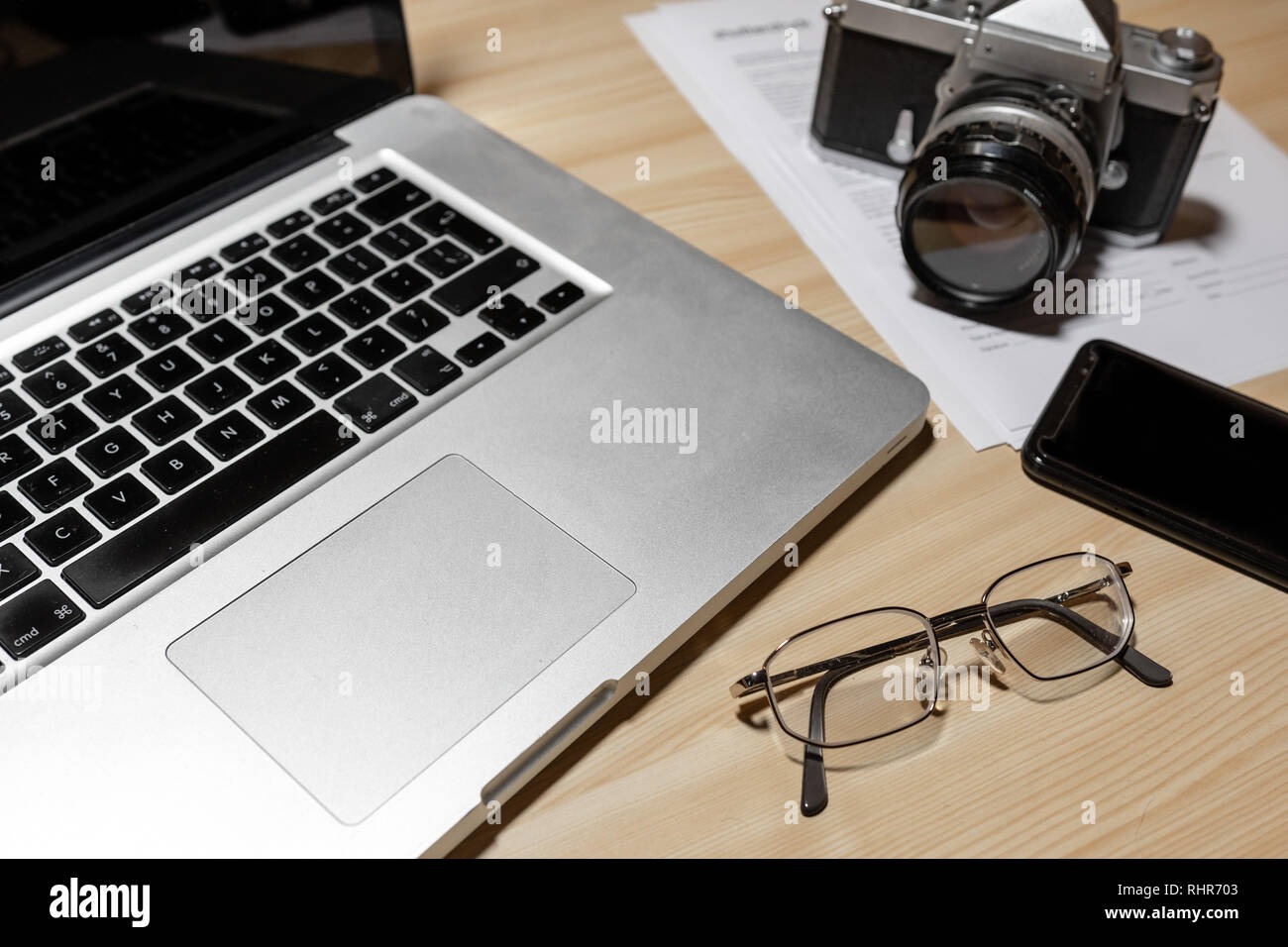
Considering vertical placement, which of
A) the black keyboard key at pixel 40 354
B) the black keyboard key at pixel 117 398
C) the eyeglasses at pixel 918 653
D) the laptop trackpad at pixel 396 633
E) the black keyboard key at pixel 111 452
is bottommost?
the eyeglasses at pixel 918 653

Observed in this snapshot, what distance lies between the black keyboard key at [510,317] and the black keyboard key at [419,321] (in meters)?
0.02

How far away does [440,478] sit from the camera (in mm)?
455

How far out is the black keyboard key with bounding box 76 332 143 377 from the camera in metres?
0.47

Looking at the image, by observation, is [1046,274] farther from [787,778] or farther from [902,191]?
[787,778]

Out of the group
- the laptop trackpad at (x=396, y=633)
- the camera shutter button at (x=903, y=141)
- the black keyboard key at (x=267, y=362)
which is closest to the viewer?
the laptop trackpad at (x=396, y=633)

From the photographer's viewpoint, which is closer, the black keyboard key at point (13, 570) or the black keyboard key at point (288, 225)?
the black keyboard key at point (13, 570)

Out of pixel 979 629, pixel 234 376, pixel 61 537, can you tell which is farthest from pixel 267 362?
pixel 979 629

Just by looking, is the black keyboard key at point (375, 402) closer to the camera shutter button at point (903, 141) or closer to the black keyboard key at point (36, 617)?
the black keyboard key at point (36, 617)

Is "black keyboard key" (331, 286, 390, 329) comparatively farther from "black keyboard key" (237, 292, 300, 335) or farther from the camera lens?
the camera lens

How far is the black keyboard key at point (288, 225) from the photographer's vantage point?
539 mm

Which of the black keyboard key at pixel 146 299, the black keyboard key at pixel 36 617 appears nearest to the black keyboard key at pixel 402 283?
the black keyboard key at pixel 146 299

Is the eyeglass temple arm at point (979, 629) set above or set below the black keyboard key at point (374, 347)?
below
